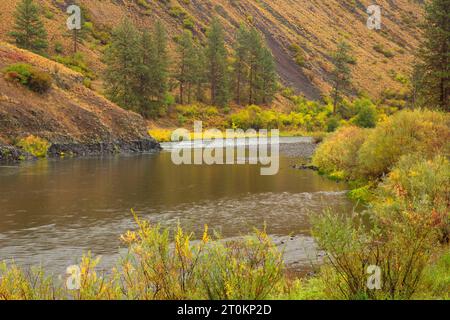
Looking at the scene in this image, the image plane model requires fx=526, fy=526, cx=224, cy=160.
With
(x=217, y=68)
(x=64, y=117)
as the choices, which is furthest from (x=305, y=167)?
(x=217, y=68)

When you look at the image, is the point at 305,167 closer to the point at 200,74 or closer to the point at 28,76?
the point at 28,76

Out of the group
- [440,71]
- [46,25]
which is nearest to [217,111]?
[46,25]

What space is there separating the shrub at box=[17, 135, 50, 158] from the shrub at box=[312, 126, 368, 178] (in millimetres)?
22719

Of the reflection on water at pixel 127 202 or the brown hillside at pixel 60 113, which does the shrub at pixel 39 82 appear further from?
the reflection on water at pixel 127 202

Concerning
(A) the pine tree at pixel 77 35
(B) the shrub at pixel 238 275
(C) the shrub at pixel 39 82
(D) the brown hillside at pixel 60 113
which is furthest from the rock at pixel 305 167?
(A) the pine tree at pixel 77 35

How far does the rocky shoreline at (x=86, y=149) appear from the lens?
40.7m

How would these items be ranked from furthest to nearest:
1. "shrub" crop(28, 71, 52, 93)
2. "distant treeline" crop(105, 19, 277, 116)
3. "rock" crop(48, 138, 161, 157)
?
"distant treeline" crop(105, 19, 277, 116) → "shrub" crop(28, 71, 52, 93) → "rock" crop(48, 138, 161, 157)

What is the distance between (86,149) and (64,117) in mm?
4118

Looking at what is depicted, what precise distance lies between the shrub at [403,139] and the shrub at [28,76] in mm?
35058

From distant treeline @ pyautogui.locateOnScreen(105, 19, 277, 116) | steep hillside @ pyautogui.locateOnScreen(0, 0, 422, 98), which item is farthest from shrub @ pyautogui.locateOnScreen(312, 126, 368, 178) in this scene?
steep hillside @ pyautogui.locateOnScreen(0, 0, 422, 98)

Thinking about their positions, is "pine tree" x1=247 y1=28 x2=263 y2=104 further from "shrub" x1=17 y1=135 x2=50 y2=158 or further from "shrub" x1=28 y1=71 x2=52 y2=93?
"shrub" x1=17 y1=135 x2=50 y2=158

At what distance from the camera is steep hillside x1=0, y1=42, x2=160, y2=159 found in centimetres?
4622
